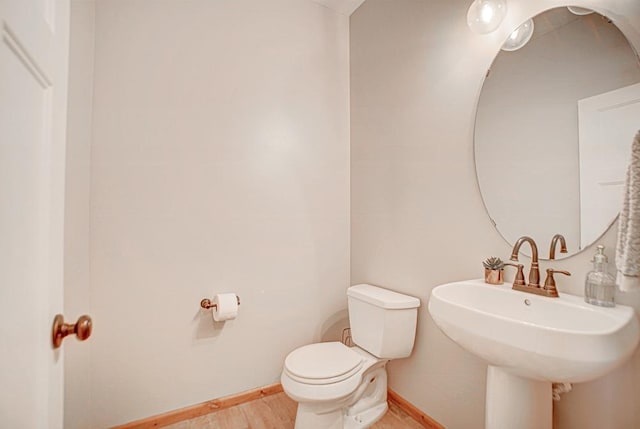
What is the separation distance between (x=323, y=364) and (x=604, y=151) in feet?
4.80

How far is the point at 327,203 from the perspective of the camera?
221 cm

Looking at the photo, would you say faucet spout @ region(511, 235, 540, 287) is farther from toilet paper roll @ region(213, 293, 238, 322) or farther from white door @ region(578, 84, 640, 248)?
toilet paper roll @ region(213, 293, 238, 322)

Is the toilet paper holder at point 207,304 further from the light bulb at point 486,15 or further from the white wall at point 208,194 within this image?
the light bulb at point 486,15

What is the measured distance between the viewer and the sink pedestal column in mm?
997

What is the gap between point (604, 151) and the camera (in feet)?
3.44

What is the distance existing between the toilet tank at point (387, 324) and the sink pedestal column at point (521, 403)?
0.59 meters

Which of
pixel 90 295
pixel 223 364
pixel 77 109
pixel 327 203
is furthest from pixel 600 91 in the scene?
pixel 90 295

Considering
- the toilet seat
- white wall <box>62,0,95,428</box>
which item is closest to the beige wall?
the toilet seat

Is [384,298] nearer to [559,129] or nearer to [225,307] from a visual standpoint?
[225,307]

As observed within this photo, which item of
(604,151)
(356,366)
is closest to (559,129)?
(604,151)

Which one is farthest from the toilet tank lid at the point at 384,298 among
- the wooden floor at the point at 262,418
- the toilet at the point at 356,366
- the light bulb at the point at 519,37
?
the light bulb at the point at 519,37

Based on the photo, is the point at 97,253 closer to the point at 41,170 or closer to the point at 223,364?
the point at 223,364

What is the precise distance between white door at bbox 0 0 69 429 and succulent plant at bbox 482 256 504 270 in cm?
145

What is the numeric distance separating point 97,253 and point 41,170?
1.14 meters
